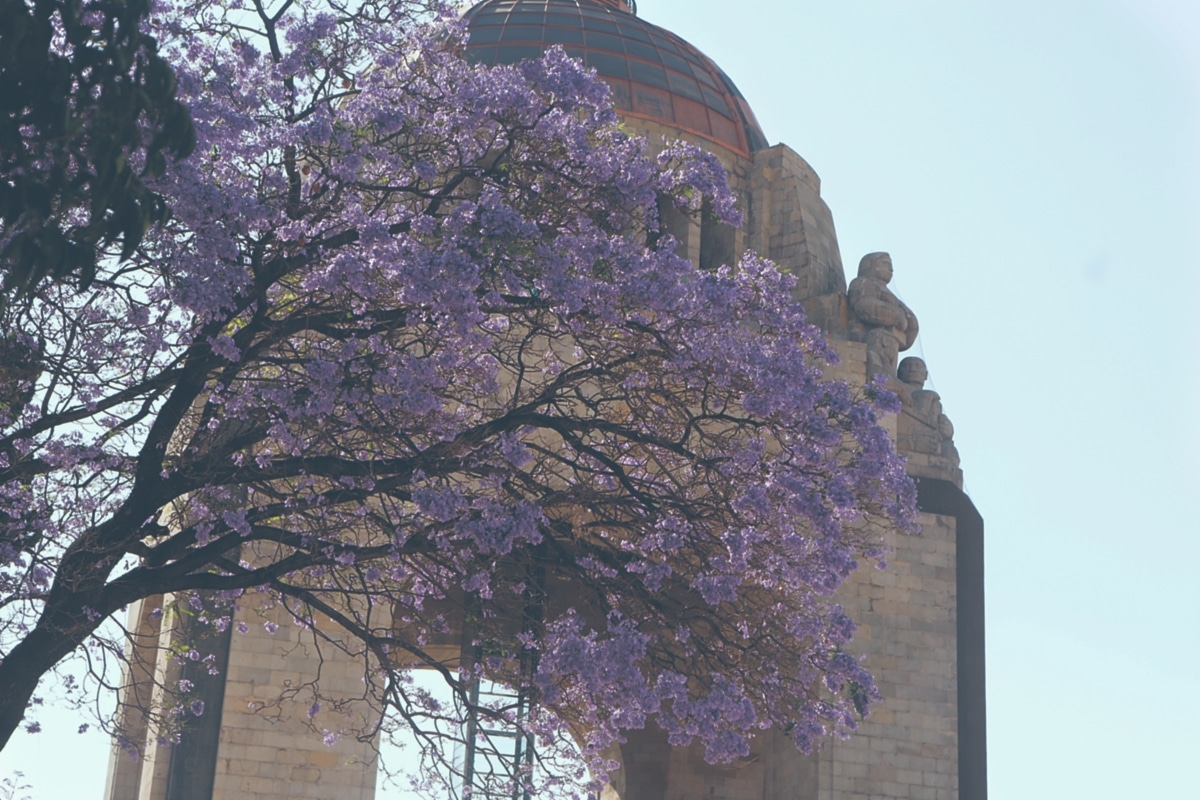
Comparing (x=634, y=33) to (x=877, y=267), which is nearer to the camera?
(x=877, y=267)

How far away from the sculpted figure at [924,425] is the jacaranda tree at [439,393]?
1201cm

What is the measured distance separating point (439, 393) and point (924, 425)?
14394 mm

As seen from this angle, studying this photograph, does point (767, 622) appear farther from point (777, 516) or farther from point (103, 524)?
point (103, 524)

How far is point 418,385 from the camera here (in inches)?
492

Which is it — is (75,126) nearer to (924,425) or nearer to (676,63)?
(924,425)

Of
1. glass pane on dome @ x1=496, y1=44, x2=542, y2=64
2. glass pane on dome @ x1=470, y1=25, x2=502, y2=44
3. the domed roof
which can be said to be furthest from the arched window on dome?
glass pane on dome @ x1=470, y1=25, x2=502, y2=44

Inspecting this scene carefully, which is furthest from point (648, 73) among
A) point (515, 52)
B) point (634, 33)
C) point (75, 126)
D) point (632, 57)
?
point (75, 126)

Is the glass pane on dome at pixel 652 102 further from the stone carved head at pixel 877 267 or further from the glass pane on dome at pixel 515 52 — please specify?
the stone carved head at pixel 877 267

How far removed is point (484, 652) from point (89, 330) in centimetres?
370

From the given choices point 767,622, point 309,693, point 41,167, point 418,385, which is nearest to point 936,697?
point 309,693

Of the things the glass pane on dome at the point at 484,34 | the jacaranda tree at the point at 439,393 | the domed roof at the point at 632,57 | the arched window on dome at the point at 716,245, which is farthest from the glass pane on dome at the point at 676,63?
the jacaranda tree at the point at 439,393

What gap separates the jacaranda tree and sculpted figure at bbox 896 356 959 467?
12009 mm

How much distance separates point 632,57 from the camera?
104 feet

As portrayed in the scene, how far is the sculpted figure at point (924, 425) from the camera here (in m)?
26.4
